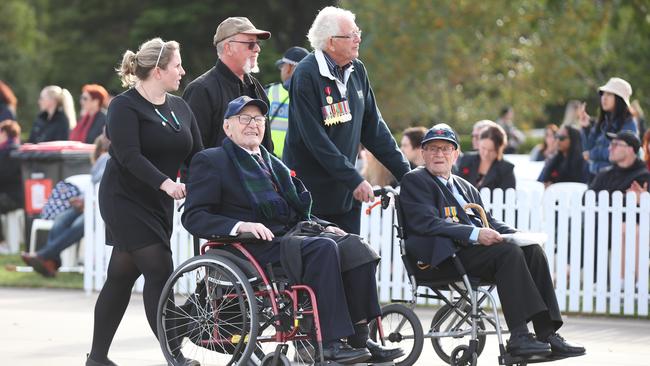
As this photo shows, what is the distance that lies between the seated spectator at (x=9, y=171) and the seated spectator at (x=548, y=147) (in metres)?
6.10

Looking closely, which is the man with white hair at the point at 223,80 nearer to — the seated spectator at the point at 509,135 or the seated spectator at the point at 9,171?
the seated spectator at the point at 9,171

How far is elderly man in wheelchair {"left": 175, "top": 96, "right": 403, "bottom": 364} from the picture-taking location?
684cm

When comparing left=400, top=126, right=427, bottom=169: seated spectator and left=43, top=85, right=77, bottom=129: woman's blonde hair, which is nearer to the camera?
left=400, top=126, right=427, bottom=169: seated spectator

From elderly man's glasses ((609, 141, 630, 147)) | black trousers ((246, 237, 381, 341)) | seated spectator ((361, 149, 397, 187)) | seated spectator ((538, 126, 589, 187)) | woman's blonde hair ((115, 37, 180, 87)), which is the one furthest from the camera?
seated spectator ((538, 126, 589, 187))

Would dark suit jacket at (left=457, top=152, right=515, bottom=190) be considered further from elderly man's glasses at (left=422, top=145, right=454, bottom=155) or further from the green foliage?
the green foliage

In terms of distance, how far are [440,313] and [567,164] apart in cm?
616

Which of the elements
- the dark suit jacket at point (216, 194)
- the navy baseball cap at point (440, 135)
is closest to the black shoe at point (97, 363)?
the dark suit jacket at point (216, 194)

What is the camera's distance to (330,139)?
7.95 m

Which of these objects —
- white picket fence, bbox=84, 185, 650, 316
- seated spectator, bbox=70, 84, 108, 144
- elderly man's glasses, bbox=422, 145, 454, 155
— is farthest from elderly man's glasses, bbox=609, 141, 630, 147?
seated spectator, bbox=70, 84, 108, 144

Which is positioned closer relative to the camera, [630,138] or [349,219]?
[349,219]

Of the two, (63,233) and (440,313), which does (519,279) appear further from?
(63,233)

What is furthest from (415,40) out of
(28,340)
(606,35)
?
(28,340)

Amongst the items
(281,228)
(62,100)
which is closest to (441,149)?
(281,228)

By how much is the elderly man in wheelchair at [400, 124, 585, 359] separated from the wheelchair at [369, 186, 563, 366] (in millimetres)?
45
